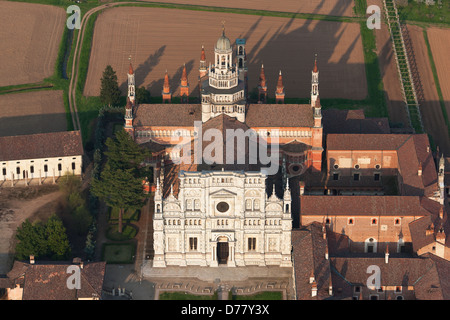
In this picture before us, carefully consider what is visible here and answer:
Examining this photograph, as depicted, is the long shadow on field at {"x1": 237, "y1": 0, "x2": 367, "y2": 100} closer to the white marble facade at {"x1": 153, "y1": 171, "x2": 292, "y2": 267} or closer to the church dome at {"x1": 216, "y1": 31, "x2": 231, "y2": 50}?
the church dome at {"x1": 216, "y1": 31, "x2": 231, "y2": 50}

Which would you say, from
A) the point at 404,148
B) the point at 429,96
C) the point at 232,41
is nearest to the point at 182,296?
the point at 404,148

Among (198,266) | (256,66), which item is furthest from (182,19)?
(198,266)

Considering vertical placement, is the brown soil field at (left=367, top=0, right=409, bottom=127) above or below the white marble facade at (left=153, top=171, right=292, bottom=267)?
above

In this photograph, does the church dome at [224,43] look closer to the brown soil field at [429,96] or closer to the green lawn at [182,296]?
the green lawn at [182,296]

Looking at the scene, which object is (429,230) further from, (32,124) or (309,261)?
(32,124)

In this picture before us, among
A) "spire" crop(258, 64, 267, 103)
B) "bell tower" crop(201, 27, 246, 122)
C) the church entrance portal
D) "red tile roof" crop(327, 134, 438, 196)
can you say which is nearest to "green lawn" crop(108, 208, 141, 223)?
the church entrance portal

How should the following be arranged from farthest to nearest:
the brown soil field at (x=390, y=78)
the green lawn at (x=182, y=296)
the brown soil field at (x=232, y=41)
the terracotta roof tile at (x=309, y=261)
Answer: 1. the brown soil field at (x=232, y=41)
2. the brown soil field at (x=390, y=78)
3. the green lawn at (x=182, y=296)
4. the terracotta roof tile at (x=309, y=261)

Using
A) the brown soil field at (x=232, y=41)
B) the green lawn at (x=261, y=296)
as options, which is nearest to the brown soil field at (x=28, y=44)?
the brown soil field at (x=232, y=41)
